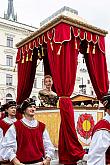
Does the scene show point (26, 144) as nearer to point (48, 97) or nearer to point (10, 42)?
point (48, 97)

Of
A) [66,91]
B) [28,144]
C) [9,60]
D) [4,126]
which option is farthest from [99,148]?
[9,60]

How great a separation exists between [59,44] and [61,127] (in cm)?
138

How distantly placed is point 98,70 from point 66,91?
98 centimetres

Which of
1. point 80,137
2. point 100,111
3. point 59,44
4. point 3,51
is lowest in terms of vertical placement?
point 80,137

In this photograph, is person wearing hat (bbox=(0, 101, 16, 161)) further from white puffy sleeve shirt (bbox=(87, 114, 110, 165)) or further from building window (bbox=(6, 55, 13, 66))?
building window (bbox=(6, 55, 13, 66))

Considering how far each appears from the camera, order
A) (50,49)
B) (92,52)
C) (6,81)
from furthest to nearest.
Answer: (6,81)
(92,52)
(50,49)

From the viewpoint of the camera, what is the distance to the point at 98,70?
5.25 m

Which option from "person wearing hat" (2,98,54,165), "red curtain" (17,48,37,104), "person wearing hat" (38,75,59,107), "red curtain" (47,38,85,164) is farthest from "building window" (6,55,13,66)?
"person wearing hat" (2,98,54,165)

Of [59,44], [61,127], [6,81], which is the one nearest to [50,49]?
[59,44]

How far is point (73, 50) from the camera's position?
482 centimetres

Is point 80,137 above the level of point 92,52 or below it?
below

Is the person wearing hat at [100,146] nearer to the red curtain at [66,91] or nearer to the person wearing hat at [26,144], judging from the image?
the person wearing hat at [26,144]

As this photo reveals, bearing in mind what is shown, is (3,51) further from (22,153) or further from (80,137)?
(22,153)

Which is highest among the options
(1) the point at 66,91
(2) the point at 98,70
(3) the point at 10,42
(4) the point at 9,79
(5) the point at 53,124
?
(3) the point at 10,42
